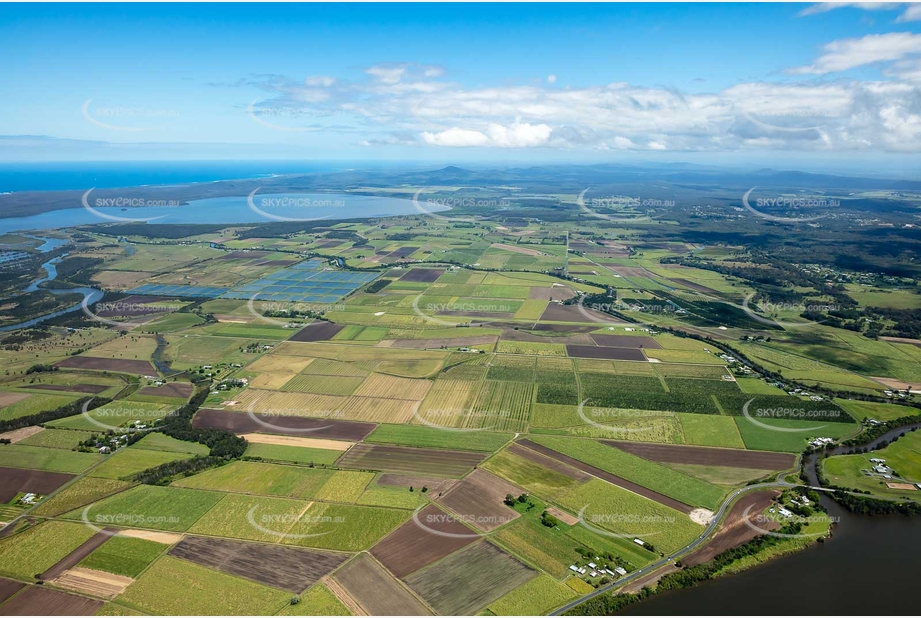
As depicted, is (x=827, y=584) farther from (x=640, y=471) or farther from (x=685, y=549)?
(x=640, y=471)

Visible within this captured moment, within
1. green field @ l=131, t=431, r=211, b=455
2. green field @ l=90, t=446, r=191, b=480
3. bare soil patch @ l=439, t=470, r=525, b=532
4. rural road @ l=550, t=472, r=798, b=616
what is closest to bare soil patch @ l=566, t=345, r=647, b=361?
rural road @ l=550, t=472, r=798, b=616

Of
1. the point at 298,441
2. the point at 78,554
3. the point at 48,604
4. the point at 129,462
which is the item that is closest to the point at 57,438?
the point at 129,462

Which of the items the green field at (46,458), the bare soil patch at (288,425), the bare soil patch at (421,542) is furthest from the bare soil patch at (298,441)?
the bare soil patch at (421,542)

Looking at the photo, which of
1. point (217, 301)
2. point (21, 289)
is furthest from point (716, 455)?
point (21, 289)

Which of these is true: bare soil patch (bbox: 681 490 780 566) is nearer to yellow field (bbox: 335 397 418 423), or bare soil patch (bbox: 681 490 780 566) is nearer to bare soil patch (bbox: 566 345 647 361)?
yellow field (bbox: 335 397 418 423)

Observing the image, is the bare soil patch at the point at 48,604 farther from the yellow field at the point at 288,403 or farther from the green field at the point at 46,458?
the yellow field at the point at 288,403

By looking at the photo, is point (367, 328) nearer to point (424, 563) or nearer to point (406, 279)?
point (406, 279)
